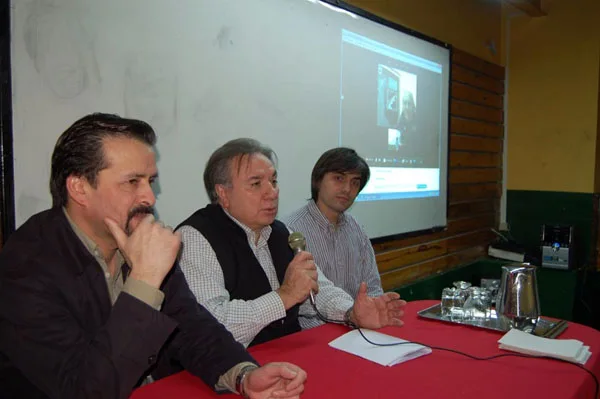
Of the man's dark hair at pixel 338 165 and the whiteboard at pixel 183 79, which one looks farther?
the man's dark hair at pixel 338 165

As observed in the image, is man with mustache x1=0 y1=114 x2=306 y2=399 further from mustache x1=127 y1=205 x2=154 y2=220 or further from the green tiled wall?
the green tiled wall

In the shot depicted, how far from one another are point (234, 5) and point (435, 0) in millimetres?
2311

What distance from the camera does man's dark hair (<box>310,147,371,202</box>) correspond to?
8.73 feet

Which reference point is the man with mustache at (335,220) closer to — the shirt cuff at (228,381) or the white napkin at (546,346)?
the white napkin at (546,346)

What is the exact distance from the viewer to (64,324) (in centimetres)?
108

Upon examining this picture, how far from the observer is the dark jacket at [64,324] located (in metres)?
1.04

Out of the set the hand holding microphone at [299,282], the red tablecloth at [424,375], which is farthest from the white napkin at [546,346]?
the hand holding microphone at [299,282]

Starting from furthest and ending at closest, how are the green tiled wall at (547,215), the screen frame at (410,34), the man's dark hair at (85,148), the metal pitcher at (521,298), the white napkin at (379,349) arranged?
1. the green tiled wall at (547,215)
2. the screen frame at (410,34)
3. the metal pitcher at (521,298)
4. the white napkin at (379,349)
5. the man's dark hair at (85,148)

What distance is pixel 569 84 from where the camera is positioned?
465 cm

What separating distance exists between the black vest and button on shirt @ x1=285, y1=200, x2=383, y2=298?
0.65 meters

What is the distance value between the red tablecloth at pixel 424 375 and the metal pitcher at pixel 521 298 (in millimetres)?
170

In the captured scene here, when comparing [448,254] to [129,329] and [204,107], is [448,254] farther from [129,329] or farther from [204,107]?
[129,329]

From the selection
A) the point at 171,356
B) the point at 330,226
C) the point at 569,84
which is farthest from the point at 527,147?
the point at 171,356

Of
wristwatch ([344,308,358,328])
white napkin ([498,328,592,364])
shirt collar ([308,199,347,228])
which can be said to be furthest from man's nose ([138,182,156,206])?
shirt collar ([308,199,347,228])
